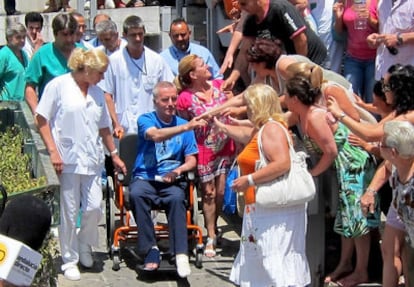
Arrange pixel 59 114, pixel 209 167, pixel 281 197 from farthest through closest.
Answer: pixel 209 167 < pixel 59 114 < pixel 281 197

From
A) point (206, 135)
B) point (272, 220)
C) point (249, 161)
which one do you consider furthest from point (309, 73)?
point (206, 135)

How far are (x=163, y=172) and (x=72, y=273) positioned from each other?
3.28ft

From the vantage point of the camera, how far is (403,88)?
5617 mm

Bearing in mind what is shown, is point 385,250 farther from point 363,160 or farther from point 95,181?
point 95,181

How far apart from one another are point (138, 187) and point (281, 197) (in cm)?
157

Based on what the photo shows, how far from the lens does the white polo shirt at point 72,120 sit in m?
6.65

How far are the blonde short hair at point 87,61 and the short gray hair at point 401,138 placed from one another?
7.48ft

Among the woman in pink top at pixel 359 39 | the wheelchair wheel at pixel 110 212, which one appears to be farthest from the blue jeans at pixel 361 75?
the wheelchair wheel at pixel 110 212

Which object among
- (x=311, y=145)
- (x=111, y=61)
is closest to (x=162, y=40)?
(x=111, y=61)

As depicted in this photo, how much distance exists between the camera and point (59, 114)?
669 centimetres

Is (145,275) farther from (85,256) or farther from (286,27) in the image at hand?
(286,27)

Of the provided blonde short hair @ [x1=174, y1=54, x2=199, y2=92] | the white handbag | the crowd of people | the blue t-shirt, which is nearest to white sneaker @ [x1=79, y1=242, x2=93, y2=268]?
the crowd of people

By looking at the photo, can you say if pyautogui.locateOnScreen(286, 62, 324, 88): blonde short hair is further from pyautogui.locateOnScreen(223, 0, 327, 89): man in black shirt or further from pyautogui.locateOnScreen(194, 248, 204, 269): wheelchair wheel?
pyautogui.locateOnScreen(194, 248, 204, 269): wheelchair wheel

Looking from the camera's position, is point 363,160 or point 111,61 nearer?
point 363,160
